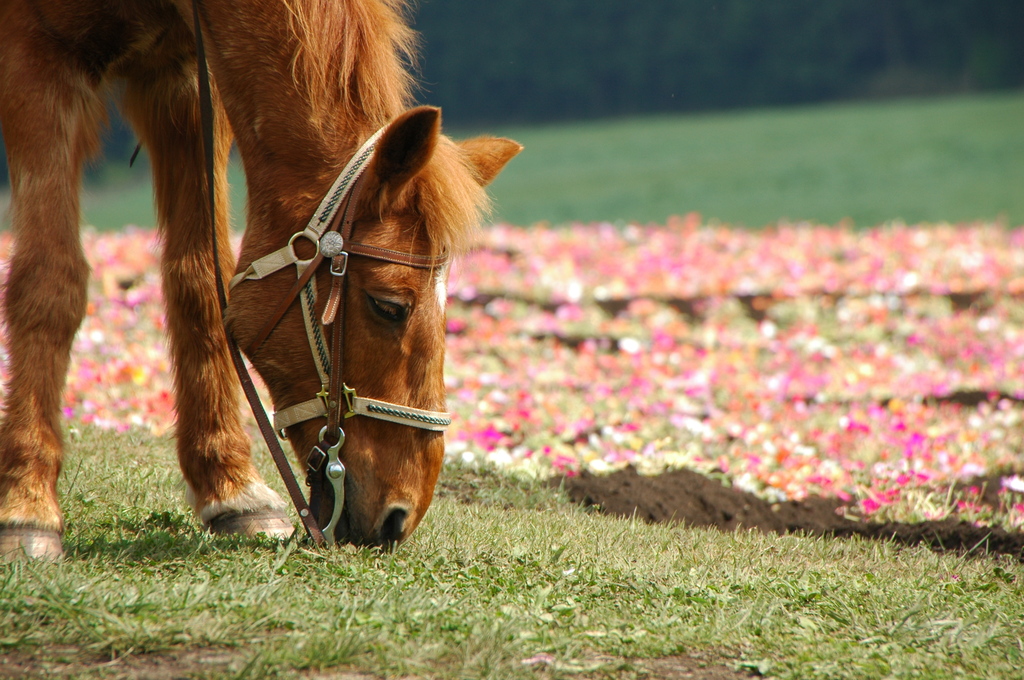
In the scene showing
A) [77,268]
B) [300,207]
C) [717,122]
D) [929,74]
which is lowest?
[77,268]

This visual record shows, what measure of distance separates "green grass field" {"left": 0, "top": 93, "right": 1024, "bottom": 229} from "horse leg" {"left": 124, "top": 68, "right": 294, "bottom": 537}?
1183 cm

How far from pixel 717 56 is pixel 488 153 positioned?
1200 inches

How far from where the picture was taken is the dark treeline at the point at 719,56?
31000mm

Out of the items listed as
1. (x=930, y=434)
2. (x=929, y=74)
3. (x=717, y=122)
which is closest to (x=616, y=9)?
(x=717, y=122)

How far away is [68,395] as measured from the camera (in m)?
4.93

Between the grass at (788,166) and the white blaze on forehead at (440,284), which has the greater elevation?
the grass at (788,166)

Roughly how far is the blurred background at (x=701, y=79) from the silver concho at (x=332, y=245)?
21252 millimetres

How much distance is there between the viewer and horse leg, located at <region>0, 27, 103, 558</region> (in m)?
2.78

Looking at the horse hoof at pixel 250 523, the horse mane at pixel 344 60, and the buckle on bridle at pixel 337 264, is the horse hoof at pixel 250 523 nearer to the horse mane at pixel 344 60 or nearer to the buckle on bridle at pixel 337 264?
the buckle on bridle at pixel 337 264

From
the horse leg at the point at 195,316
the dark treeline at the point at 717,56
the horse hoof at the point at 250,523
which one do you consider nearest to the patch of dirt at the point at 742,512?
the horse hoof at the point at 250,523

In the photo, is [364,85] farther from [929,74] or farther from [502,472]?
[929,74]

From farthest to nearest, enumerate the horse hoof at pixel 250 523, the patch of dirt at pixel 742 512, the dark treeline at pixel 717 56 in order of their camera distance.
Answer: the dark treeline at pixel 717 56 < the patch of dirt at pixel 742 512 < the horse hoof at pixel 250 523

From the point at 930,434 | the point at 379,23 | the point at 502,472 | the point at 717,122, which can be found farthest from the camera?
the point at 717,122

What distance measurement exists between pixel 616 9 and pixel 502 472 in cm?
3162
